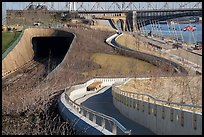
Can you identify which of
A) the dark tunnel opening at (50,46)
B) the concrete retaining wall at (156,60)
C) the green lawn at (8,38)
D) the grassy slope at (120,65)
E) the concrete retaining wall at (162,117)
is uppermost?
the concrete retaining wall at (162,117)

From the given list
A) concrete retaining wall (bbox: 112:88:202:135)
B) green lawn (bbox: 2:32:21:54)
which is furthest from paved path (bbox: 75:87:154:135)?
green lawn (bbox: 2:32:21:54)

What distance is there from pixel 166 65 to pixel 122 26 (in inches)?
2835

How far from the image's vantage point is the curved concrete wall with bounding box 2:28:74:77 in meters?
41.5

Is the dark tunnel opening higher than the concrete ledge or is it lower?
lower

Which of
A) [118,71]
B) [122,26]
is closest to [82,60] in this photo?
[118,71]

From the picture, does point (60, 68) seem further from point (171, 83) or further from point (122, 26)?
point (122, 26)

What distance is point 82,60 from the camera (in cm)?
3900

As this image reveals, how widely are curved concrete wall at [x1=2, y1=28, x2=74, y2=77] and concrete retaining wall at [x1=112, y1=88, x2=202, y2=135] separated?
2169 centimetres

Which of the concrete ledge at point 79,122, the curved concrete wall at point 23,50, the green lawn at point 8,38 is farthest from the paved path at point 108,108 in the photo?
the green lawn at point 8,38

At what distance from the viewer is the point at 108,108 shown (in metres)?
21.5

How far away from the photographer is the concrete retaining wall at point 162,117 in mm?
12055

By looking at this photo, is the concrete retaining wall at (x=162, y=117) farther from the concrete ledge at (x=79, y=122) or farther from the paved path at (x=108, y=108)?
the concrete ledge at (x=79, y=122)

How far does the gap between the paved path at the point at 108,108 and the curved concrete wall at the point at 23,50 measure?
1381cm

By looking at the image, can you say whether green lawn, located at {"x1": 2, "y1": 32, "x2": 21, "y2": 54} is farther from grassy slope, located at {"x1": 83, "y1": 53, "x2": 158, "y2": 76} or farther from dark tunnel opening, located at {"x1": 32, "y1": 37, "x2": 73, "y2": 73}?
grassy slope, located at {"x1": 83, "y1": 53, "x2": 158, "y2": 76}
